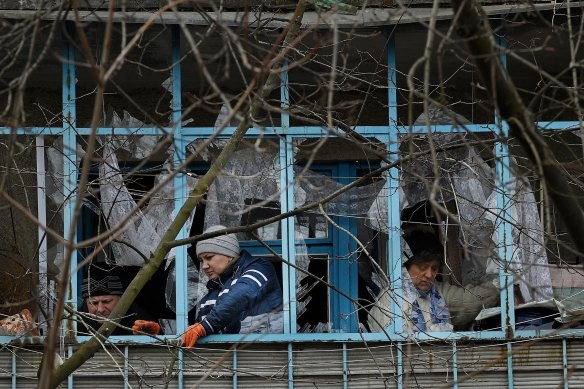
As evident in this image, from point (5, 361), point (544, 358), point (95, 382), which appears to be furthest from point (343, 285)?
point (5, 361)

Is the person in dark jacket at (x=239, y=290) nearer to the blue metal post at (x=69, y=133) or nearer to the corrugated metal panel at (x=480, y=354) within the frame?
the blue metal post at (x=69, y=133)

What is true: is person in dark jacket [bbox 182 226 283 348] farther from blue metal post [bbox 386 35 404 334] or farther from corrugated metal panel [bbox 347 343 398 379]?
blue metal post [bbox 386 35 404 334]

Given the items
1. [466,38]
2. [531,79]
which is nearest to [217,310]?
[531,79]

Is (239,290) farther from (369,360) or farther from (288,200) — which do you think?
(369,360)

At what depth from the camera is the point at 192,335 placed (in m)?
7.56

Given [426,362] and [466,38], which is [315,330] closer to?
[426,362]

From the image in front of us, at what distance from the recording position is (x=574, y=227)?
171 inches

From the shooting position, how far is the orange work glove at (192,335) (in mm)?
7562

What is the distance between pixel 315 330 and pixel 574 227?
174 inches

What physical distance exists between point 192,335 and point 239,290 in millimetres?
479

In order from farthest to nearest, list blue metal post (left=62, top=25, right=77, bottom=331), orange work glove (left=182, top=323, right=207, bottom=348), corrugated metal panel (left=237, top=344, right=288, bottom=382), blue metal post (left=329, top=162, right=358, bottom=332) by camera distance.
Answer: blue metal post (left=329, top=162, right=358, bottom=332) → corrugated metal panel (left=237, top=344, right=288, bottom=382) → blue metal post (left=62, top=25, right=77, bottom=331) → orange work glove (left=182, top=323, right=207, bottom=348)

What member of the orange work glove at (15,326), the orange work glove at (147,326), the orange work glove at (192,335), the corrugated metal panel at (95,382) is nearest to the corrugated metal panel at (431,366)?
the orange work glove at (192,335)

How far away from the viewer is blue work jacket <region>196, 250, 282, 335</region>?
7.71 metres

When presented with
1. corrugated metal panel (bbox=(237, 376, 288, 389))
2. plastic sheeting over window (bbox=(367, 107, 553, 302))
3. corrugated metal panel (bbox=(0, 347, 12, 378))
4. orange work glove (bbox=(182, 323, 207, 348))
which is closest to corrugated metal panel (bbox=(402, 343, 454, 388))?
plastic sheeting over window (bbox=(367, 107, 553, 302))
